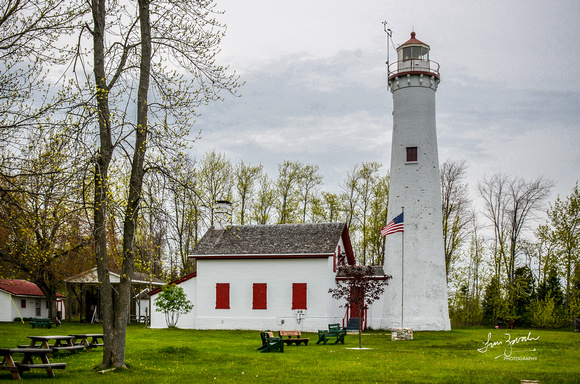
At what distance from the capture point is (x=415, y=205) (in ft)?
93.0

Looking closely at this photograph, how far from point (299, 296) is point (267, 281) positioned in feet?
5.92

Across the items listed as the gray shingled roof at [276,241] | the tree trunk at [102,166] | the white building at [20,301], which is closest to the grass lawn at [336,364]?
the tree trunk at [102,166]

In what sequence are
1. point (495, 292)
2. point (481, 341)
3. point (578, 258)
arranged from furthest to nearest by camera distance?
point (495, 292) < point (578, 258) < point (481, 341)

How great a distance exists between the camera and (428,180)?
93.6ft

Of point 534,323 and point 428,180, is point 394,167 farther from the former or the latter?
point 534,323

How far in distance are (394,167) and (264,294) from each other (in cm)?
914

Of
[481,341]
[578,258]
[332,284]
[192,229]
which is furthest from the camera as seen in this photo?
[192,229]

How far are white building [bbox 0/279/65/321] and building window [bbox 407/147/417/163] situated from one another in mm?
27017

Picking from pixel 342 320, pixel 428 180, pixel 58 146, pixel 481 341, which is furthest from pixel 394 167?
pixel 58 146

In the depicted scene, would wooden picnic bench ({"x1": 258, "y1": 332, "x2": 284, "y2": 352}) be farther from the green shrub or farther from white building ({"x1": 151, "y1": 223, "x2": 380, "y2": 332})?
the green shrub

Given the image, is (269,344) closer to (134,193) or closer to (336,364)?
(336,364)

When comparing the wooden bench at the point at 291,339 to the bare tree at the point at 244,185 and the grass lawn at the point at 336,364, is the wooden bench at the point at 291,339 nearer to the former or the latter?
the grass lawn at the point at 336,364

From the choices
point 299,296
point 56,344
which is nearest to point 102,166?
point 56,344

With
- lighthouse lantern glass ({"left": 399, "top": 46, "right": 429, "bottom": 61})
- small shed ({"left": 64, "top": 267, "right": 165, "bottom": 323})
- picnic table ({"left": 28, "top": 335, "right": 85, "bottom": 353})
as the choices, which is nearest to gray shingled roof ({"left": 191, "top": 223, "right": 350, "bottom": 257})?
small shed ({"left": 64, "top": 267, "right": 165, "bottom": 323})
